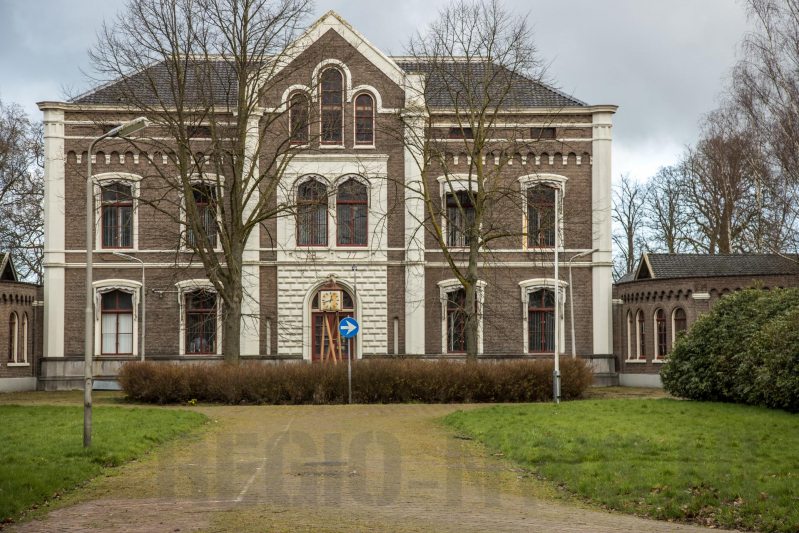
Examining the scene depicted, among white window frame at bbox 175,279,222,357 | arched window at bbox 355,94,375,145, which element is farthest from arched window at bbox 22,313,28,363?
arched window at bbox 355,94,375,145

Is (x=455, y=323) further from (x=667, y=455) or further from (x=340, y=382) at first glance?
(x=667, y=455)

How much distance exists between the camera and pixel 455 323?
112 ft

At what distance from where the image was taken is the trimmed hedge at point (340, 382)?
25.5 meters

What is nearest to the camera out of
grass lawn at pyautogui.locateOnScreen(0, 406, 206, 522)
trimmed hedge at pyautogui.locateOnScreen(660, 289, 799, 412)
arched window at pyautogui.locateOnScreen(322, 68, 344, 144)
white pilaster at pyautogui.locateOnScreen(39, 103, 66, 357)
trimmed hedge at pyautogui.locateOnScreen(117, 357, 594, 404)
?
grass lawn at pyautogui.locateOnScreen(0, 406, 206, 522)

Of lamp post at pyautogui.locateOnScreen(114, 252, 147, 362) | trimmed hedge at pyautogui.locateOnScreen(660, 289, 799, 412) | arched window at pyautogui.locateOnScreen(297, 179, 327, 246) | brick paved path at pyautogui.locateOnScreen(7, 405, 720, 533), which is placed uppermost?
arched window at pyautogui.locateOnScreen(297, 179, 327, 246)

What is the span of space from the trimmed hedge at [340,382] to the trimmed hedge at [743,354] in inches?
173

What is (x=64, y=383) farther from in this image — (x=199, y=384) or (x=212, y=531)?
(x=212, y=531)

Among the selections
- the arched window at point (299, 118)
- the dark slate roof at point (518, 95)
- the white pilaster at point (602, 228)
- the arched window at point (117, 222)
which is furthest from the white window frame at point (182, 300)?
the white pilaster at point (602, 228)

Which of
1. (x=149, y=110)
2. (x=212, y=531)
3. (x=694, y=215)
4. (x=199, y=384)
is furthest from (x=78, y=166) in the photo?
(x=694, y=215)

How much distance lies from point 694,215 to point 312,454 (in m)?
39.2

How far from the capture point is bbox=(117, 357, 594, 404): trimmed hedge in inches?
1005

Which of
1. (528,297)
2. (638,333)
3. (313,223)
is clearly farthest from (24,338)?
(638,333)

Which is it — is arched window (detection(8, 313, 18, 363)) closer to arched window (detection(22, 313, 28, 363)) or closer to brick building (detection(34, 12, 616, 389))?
arched window (detection(22, 313, 28, 363))

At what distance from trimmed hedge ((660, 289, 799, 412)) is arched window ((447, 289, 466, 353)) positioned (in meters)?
11.3
